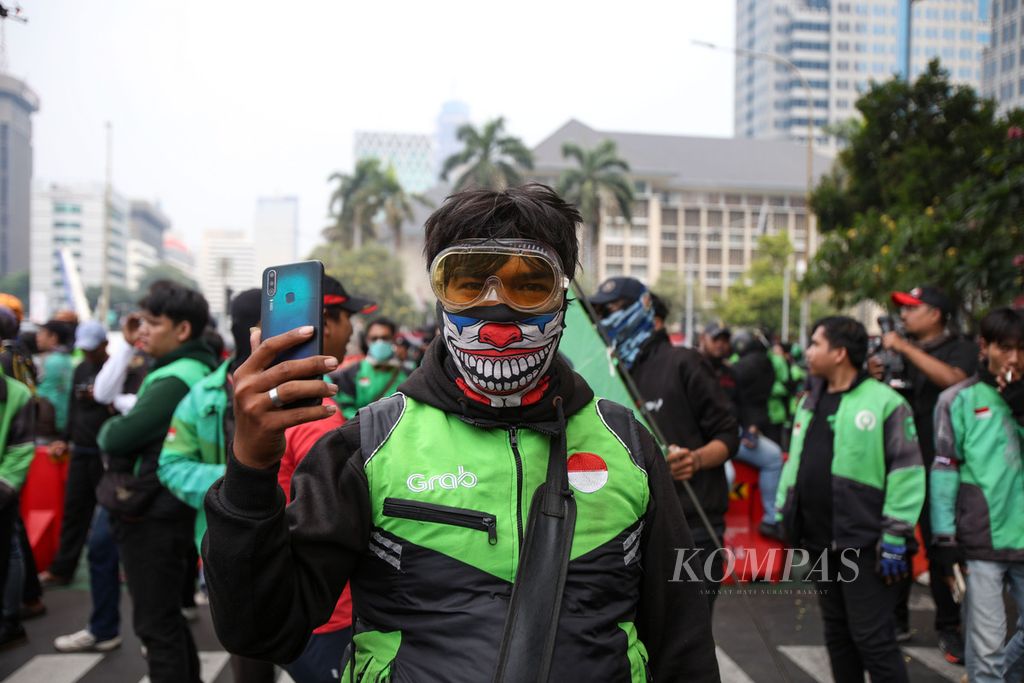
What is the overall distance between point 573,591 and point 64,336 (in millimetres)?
7603

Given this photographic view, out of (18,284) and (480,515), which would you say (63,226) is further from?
(480,515)

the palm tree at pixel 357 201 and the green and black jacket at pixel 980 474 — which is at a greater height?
the palm tree at pixel 357 201

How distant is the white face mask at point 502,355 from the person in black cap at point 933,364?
12.9ft

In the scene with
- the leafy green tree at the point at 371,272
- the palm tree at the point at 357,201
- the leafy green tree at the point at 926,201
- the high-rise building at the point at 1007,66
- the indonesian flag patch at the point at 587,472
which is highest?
the high-rise building at the point at 1007,66

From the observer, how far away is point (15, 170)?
4156 centimetres

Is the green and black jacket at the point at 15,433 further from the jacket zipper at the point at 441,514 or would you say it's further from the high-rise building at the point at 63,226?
the high-rise building at the point at 63,226

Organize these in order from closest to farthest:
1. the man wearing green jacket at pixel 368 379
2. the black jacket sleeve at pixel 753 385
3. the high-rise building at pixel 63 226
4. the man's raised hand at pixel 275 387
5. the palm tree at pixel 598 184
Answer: the man's raised hand at pixel 275 387 < the man wearing green jacket at pixel 368 379 < the black jacket sleeve at pixel 753 385 < the palm tree at pixel 598 184 < the high-rise building at pixel 63 226

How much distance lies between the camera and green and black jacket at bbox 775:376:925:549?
162 inches

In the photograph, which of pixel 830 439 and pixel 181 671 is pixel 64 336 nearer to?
pixel 181 671

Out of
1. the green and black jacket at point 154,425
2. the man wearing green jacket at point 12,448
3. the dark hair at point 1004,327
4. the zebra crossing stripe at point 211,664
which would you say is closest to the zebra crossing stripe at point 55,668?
the zebra crossing stripe at point 211,664

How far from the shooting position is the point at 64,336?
807 centimetres

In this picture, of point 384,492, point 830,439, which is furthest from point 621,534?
point 830,439

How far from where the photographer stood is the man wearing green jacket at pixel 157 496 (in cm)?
399

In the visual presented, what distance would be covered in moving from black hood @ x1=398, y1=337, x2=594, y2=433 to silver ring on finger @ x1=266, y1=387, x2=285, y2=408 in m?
0.53
